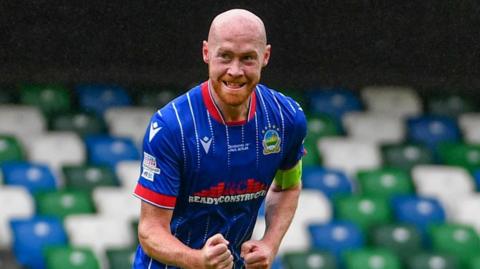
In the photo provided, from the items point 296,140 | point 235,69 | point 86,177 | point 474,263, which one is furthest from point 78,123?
point 235,69

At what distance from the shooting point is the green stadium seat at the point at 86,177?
9266 millimetres

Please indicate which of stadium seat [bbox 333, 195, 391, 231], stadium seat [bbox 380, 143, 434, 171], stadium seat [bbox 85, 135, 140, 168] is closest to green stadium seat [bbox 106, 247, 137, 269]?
stadium seat [bbox 85, 135, 140, 168]

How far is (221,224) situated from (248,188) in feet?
0.49

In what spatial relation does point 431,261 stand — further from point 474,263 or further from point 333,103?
point 333,103

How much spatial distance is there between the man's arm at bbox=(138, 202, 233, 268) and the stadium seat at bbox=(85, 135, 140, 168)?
5616mm

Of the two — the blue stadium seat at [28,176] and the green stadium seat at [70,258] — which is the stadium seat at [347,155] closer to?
the blue stadium seat at [28,176]

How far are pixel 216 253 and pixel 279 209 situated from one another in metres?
0.65

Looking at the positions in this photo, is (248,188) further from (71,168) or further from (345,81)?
(345,81)

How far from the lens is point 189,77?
11.4 m

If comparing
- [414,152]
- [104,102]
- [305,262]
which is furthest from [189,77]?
[305,262]

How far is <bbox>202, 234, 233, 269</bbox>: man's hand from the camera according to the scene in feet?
12.6

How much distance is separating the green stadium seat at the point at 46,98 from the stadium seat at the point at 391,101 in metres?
2.66

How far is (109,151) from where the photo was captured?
9734 millimetres

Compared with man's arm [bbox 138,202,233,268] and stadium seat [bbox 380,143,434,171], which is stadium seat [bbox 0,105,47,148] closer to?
stadium seat [bbox 380,143,434,171]
